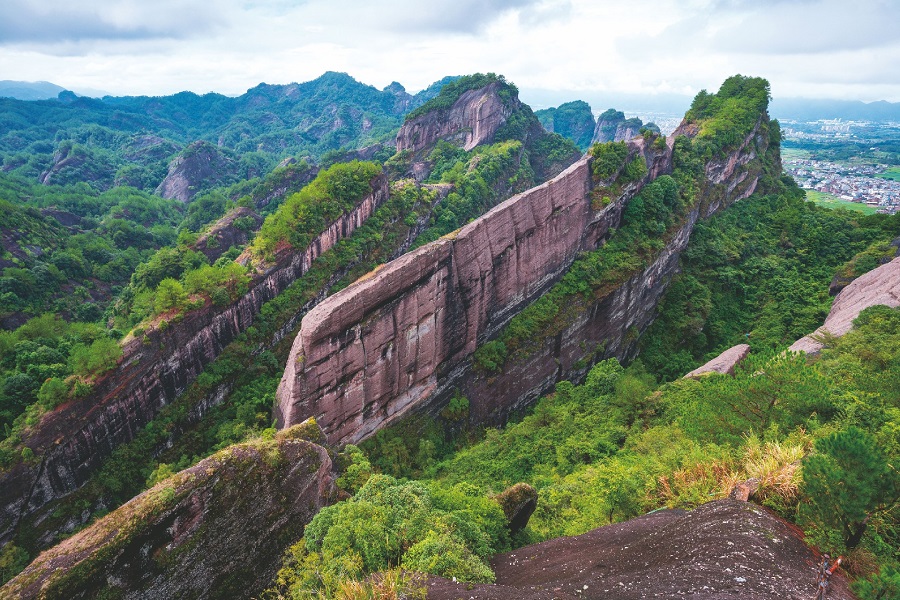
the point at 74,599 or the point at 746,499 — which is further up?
the point at 746,499

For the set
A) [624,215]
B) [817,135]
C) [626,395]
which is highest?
[817,135]

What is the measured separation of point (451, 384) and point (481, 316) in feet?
15.5

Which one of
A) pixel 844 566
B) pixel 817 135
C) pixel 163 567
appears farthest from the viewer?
pixel 817 135

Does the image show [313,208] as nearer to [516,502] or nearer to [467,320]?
[467,320]

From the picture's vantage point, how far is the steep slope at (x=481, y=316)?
21.9m

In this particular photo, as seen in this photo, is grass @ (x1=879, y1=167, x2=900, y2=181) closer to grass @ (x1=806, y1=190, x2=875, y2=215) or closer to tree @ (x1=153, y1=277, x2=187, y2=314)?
grass @ (x1=806, y1=190, x2=875, y2=215)

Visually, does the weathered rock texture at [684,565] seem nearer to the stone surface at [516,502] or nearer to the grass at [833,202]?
the stone surface at [516,502]

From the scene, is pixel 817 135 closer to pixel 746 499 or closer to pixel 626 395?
pixel 626 395

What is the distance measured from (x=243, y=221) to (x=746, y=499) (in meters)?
62.9

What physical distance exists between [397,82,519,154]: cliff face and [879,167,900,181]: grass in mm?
81903

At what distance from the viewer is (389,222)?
46.8 meters

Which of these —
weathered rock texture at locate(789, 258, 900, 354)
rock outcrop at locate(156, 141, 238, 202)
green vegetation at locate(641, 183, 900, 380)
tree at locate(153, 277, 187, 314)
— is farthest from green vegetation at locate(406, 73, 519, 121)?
tree at locate(153, 277, 187, 314)

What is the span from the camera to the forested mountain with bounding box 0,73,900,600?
29.9ft

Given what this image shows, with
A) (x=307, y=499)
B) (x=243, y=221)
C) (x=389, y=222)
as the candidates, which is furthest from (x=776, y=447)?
(x=243, y=221)
